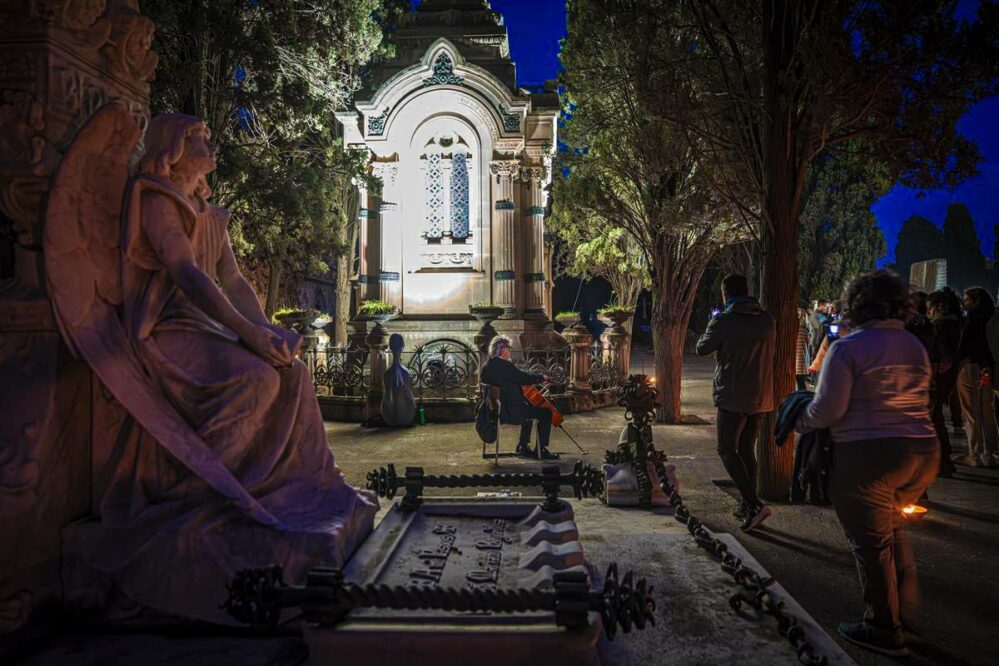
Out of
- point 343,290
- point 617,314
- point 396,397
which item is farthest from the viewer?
point 343,290

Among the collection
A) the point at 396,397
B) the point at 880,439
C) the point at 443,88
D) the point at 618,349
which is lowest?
the point at 396,397

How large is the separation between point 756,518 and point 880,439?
2.58 metres

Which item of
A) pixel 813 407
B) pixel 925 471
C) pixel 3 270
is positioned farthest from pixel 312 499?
pixel 925 471

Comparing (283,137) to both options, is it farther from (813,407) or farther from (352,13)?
(813,407)

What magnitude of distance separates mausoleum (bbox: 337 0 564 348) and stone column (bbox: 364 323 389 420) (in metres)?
2.31

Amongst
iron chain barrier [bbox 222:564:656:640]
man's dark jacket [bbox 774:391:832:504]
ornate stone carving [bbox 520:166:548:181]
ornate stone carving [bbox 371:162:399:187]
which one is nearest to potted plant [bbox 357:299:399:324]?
ornate stone carving [bbox 371:162:399:187]

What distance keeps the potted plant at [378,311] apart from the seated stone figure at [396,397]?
257 centimetres

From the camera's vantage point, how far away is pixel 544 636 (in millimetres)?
2619

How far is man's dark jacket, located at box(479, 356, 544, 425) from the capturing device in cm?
912

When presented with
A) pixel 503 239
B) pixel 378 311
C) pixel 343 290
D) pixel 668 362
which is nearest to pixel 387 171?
pixel 503 239

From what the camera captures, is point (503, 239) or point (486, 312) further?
point (503, 239)

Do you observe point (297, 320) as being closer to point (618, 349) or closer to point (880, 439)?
point (618, 349)

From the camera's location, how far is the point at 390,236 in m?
15.8

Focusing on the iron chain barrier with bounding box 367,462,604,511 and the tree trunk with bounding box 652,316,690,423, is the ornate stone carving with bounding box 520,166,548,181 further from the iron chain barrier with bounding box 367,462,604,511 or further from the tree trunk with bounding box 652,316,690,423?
the iron chain barrier with bounding box 367,462,604,511
